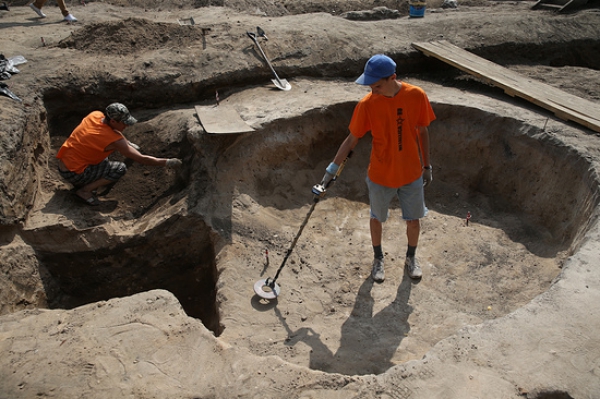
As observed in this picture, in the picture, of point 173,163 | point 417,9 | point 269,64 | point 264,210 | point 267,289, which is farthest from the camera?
point 417,9

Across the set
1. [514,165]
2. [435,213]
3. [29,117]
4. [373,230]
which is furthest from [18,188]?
[514,165]

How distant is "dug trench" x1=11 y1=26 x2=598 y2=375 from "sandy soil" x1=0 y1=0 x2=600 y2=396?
2 centimetres

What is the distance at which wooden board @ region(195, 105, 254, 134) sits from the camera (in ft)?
17.4

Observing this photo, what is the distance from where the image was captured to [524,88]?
20.6 ft

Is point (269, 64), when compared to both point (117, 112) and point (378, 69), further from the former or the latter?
point (378, 69)

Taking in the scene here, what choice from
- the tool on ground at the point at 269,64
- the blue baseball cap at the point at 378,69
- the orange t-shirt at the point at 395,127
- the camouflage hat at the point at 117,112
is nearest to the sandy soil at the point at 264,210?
the tool on ground at the point at 269,64

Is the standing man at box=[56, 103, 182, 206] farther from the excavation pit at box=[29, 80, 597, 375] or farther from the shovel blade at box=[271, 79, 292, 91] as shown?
the shovel blade at box=[271, 79, 292, 91]

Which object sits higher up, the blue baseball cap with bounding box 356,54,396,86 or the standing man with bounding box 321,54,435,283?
the blue baseball cap with bounding box 356,54,396,86

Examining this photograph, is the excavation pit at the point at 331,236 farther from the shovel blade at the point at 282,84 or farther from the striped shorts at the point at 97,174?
the shovel blade at the point at 282,84

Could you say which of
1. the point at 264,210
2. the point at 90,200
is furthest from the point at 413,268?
the point at 90,200

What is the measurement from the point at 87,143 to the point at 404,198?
11.5 feet

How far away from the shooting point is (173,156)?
581 centimetres

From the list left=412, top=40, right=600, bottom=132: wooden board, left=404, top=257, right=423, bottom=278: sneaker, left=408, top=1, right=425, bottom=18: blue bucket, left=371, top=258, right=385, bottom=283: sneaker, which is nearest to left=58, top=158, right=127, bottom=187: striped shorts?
left=371, top=258, right=385, bottom=283: sneaker

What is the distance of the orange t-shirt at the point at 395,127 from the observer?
148 inches
